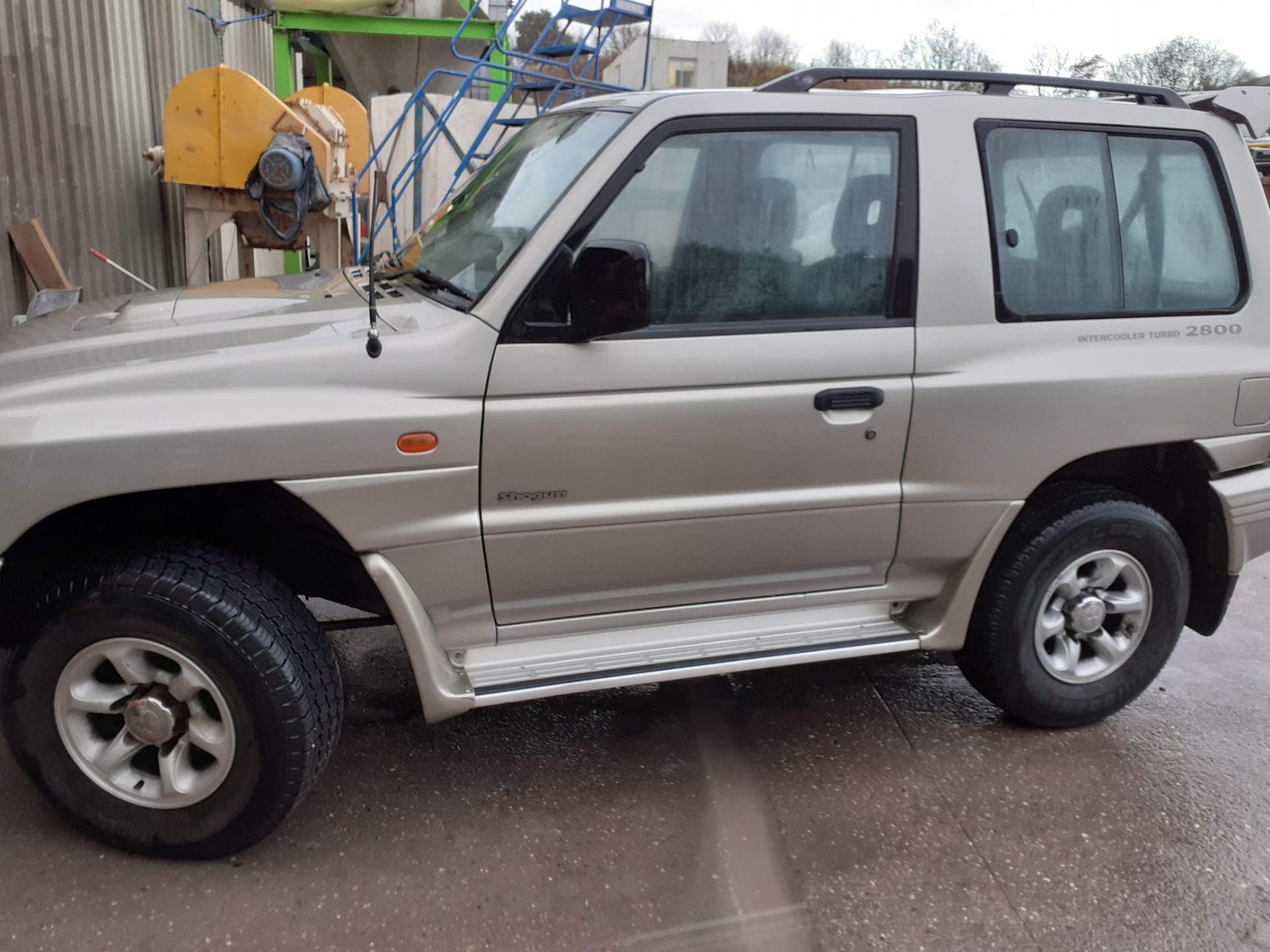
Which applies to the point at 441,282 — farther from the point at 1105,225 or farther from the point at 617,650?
the point at 1105,225

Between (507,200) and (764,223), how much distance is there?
806 millimetres

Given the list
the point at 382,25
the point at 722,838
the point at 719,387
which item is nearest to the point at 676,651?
the point at 722,838

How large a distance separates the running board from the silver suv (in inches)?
0.5

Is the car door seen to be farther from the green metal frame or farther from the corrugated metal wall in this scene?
the green metal frame

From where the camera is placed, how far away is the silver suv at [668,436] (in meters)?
2.72

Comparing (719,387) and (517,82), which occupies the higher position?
(517,82)

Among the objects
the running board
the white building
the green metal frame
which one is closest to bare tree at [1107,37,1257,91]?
the white building

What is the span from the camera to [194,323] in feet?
9.91

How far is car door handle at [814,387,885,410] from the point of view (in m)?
3.09

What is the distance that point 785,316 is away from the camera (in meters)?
3.11

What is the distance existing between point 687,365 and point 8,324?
15.5 ft

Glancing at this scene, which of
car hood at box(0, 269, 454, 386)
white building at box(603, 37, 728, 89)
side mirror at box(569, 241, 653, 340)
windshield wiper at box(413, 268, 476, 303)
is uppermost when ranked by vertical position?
white building at box(603, 37, 728, 89)

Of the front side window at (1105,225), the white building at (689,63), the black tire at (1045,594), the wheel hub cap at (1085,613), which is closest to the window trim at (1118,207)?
the front side window at (1105,225)

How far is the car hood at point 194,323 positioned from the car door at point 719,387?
0.45 meters
